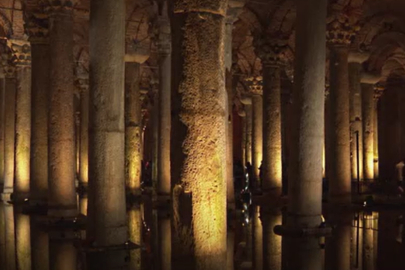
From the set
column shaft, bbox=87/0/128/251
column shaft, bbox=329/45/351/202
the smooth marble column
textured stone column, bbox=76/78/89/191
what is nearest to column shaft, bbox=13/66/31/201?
the smooth marble column

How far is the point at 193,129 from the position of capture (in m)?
6.19

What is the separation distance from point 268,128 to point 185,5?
38.1 ft

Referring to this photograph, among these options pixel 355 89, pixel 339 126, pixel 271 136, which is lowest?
pixel 271 136

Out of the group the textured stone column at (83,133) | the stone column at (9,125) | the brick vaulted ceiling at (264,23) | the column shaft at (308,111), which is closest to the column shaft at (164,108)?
the brick vaulted ceiling at (264,23)

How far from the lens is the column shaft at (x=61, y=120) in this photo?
40.6ft

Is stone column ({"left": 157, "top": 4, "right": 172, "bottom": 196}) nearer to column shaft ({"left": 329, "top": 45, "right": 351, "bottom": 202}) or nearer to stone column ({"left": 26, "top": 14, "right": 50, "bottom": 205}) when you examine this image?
stone column ({"left": 26, "top": 14, "right": 50, "bottom": 205})

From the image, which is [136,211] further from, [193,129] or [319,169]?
[193,129]

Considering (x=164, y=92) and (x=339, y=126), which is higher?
(x=164, y=92)

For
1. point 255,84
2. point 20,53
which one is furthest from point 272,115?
point 20,53

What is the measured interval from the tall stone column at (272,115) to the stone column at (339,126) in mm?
2226

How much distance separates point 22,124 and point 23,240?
651 cm

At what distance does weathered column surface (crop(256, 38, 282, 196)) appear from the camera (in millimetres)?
17562

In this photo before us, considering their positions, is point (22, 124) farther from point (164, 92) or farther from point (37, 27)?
point (164, 92)

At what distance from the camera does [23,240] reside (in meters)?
11.1
